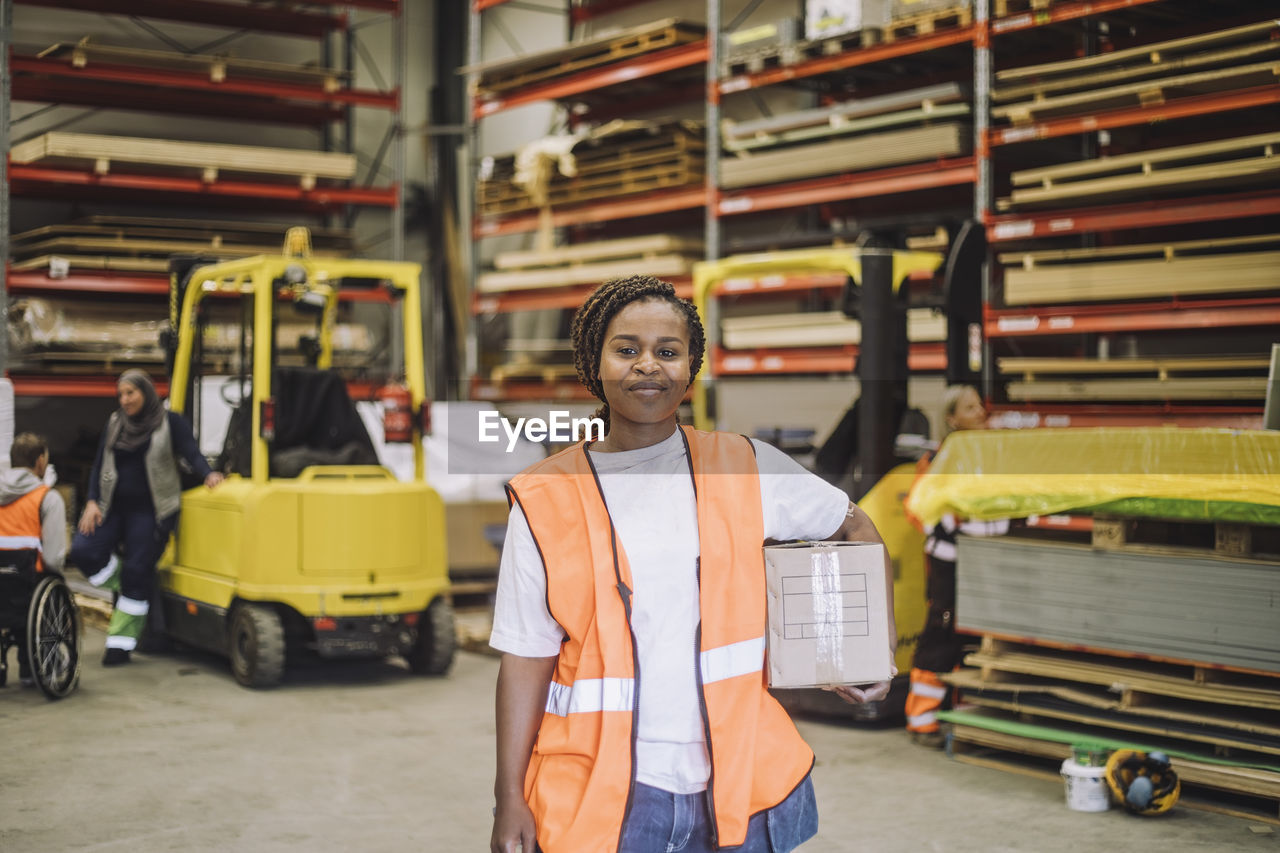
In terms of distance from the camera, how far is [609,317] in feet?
7.70

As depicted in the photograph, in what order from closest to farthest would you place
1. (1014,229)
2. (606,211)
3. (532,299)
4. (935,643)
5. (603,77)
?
(935,643) < (1014,229) < (606,211) < (603,77) < (532,299)

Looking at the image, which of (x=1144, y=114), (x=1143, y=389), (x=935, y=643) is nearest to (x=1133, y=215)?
(x=1144, y=114)

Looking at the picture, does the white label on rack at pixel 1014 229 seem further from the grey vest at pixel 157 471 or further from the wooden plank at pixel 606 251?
the grey vest at pixel 157 471

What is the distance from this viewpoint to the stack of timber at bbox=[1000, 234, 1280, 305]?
7.37 metres

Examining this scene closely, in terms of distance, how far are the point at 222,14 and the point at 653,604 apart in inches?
512

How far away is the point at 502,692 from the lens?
2.21 metres

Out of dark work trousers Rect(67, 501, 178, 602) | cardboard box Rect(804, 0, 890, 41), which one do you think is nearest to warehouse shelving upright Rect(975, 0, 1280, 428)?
cardboard box Rect(804, 0, 890, 41)

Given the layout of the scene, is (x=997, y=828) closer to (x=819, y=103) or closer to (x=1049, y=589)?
(x=1049, y=589)

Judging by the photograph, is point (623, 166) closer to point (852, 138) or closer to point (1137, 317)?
point (852, 138)

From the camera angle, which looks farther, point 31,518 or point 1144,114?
point 1144,114

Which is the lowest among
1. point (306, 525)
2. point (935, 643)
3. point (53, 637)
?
point (53, 637)

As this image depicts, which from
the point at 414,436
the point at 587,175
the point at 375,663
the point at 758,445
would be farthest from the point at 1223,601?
the point at 587,175

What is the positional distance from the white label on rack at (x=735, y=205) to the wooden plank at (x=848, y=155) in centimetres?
14

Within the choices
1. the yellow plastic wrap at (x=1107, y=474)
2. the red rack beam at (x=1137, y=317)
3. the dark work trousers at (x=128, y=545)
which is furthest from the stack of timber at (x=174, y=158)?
the yellow plastic wrap at (x=1107, y=474)
